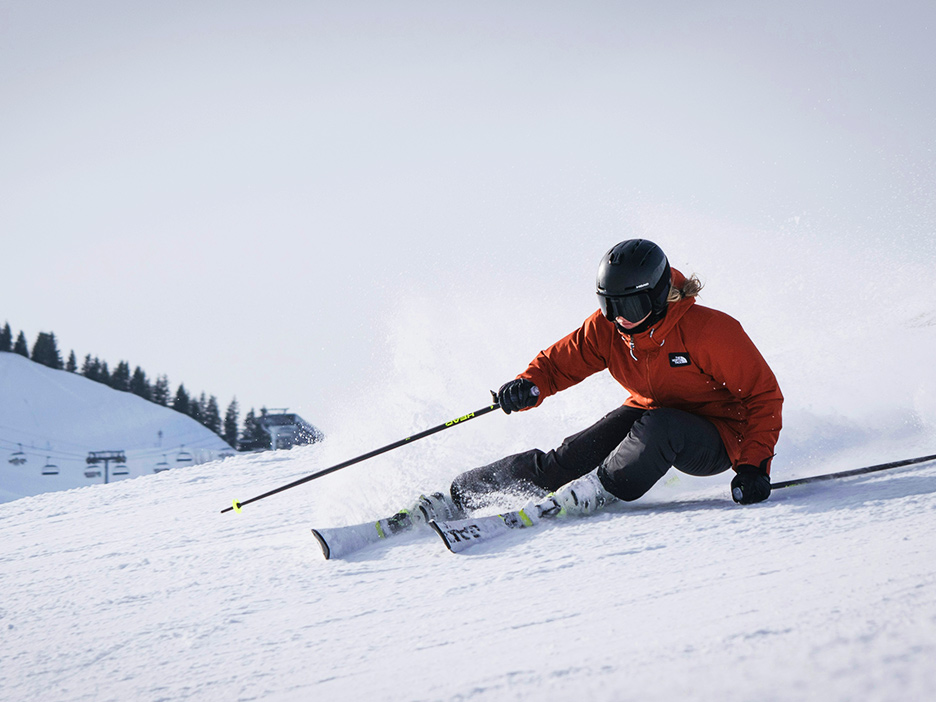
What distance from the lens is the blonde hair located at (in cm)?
266

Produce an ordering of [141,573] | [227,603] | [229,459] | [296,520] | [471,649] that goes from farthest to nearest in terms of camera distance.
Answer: [229,459] < [296,520] < [141,573] < [227,603] < [471,649]

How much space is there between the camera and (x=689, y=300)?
104 inches

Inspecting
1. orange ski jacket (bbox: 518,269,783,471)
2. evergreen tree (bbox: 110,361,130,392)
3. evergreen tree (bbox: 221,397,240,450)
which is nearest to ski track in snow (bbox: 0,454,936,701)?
orange ski jacket (bbox: 518,269,783,471)

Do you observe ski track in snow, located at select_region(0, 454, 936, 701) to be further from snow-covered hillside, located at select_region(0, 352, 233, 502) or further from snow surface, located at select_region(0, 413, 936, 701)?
snow-covered hillside, located at select_region(0, 352, 233, 502)

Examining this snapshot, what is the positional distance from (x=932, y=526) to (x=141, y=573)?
3.13m

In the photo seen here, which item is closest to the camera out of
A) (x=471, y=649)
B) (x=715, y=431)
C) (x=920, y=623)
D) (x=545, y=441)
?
(x=920, y=623)

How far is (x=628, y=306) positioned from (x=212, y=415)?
204 feet

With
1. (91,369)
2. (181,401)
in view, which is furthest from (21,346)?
(181,401)

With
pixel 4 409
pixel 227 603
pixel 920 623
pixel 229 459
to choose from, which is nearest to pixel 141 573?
pixel 227 603

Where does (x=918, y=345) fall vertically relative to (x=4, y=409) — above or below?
below

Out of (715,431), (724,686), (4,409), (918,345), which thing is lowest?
(724,686)

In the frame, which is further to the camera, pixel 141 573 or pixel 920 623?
pixel 141 573

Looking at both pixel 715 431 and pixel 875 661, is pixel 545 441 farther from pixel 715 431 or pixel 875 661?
pixel 875 661

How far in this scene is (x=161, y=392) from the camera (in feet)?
225
